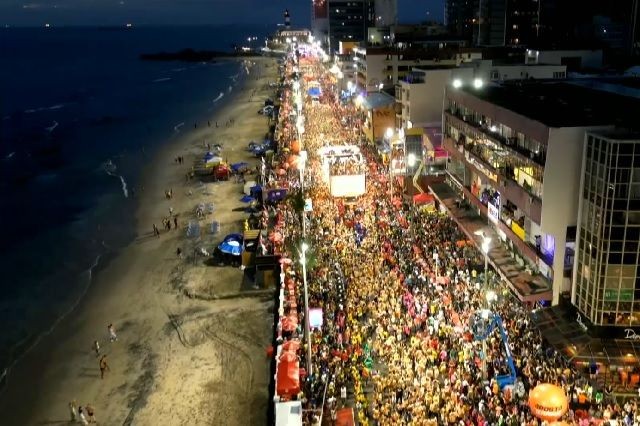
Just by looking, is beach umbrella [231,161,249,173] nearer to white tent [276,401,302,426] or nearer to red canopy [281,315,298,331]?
red canopy [281,315,298,331]

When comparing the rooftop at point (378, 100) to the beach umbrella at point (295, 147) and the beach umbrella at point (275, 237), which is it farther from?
the beach umbrella at point (275, 237)

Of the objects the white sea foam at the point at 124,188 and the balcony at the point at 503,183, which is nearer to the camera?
the balcony at the point at 503,183

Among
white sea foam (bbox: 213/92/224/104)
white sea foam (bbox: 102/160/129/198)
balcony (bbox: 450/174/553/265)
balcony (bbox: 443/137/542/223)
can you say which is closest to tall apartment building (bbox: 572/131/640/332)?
balcony (bbox: 443/137/542/223)

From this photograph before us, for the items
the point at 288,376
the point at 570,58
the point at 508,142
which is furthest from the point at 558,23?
the point at 288,376

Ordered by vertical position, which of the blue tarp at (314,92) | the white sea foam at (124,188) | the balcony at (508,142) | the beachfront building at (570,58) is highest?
the beachfront building at (570,58)

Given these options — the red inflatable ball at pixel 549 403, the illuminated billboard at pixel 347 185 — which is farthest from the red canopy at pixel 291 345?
the illuminated billboard at pixel 347 185

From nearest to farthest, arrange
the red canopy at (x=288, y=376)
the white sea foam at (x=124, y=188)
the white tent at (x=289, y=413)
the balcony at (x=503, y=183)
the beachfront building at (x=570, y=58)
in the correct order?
1. the white tent at (x=289, y=413)
2. the red canopy at (x=288, y=376)
3. the balcony at (x=503, y=183)
4. the white sea foam at (x=124, y=188)
5. the beachfront building at (x=570, y=58)

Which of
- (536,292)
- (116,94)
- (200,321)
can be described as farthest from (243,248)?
(116,94)
